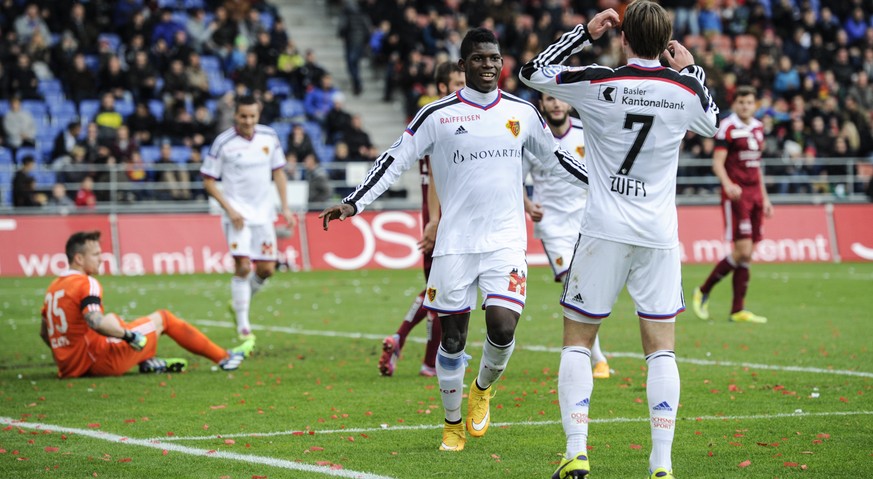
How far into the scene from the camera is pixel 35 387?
390 inches

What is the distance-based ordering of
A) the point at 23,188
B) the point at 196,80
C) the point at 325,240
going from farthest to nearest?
the point at 196,80, the point at 325,240, the point at 23,188

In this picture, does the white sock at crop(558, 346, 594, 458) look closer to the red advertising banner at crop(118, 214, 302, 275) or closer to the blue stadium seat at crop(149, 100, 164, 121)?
the red advertising banner at crop(118, 214, 302, 275)

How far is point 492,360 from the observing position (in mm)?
7184

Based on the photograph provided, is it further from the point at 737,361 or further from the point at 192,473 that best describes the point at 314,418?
the point at 737,361

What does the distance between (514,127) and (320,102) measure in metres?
22.1

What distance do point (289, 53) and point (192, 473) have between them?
939 inches

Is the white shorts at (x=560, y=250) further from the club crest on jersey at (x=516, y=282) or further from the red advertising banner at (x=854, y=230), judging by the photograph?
the red advertising banner at (x=854, y=230)

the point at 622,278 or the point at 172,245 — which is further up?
the point at 622,278

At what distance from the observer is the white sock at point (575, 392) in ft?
19.7

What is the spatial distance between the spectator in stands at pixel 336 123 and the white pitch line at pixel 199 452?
786 inches

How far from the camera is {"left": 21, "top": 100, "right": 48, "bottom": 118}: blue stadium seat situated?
25866mm

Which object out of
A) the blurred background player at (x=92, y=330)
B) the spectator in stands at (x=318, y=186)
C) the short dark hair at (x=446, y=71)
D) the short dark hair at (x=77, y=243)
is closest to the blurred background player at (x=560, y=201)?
the short dark hair at (x=446, y=71)

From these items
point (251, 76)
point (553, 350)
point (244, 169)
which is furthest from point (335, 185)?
point (553, 350)

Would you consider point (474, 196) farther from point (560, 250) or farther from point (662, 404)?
point (560, 250)
